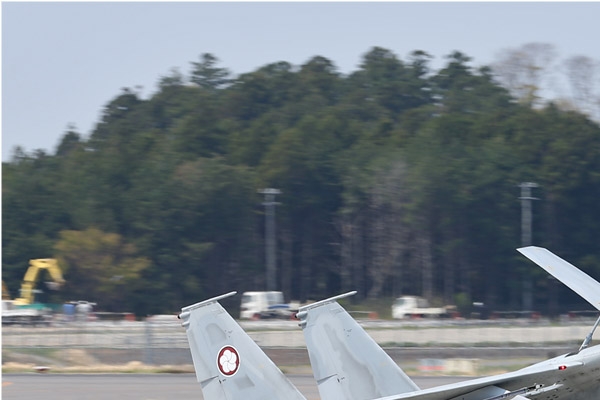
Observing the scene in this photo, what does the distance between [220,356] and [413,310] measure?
44.5 meters

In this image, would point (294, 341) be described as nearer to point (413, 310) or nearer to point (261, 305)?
point (413, 310)

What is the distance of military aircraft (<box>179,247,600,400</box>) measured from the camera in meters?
12.8

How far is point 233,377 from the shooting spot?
12.9 metres

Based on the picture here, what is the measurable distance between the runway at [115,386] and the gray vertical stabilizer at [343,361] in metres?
10.9

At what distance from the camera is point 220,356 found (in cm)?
1287

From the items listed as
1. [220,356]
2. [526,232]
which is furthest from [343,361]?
[526,232]

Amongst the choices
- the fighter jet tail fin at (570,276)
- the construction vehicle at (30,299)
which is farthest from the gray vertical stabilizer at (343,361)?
the construction vehicle at (30,299)

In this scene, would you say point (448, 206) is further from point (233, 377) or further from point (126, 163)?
point (233, 377)

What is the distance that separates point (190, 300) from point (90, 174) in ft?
49.6

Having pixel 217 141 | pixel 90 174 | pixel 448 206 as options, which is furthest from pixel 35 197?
pixel 448 206

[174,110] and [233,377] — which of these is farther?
[174,110]

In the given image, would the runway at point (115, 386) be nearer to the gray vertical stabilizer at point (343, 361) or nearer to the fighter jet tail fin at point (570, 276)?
the fighter jet tail fin at point (570, 276)

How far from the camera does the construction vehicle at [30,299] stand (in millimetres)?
56250

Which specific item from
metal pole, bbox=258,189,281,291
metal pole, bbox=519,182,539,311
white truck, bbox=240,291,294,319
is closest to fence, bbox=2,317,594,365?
white truck, bbox=240,291,294,319
